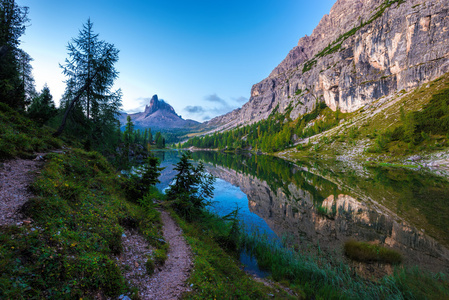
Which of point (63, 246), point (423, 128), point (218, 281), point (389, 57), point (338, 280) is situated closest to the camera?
point (63, 246)

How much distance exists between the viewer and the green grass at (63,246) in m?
3.53

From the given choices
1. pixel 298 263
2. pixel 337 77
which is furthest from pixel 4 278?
pixel 337 77

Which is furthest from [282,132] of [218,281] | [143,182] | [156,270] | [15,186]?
[15,186]

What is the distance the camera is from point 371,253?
448 inches

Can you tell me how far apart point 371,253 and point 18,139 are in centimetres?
2271

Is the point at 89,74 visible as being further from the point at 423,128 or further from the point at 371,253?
the point at 423,128

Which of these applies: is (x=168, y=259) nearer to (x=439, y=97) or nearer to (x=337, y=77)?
(x=439, y=97)

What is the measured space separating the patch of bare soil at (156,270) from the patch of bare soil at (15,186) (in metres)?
3.38

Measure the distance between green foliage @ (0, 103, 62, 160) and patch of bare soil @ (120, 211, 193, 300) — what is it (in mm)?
7457

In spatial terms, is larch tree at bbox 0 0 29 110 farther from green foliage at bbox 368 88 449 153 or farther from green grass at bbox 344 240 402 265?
green foliage at bbox 368 88 449 153

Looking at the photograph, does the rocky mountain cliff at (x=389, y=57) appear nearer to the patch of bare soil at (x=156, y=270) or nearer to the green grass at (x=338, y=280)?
the green grass at (x=338, y=280)

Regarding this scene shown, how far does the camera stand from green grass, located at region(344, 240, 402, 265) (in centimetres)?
1101

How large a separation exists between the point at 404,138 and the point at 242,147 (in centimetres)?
10903

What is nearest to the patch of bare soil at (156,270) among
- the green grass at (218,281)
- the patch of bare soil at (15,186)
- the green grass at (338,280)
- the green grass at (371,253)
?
the green grass at (218,281)
